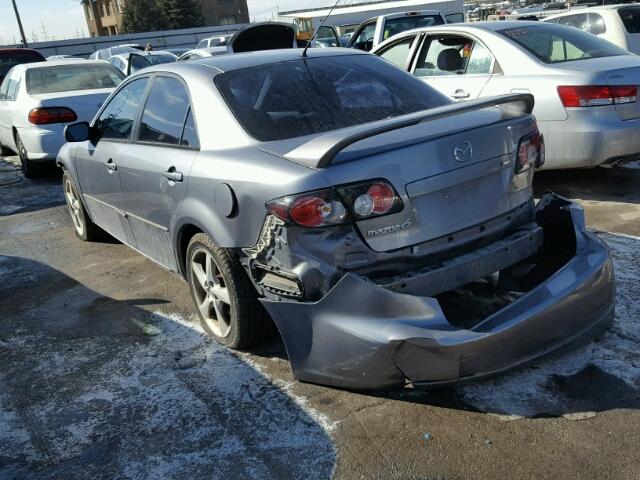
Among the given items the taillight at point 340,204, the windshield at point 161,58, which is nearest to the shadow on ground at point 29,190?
the taillight at point 340,204

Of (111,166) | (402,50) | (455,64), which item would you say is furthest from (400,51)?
(111,166)

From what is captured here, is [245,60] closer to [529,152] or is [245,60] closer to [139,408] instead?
[529,152]

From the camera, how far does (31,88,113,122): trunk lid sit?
838cm

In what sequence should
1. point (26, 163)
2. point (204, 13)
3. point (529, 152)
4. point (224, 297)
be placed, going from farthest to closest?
point (204, 13), point (26, 163), point (224, 297), point (529, 152)

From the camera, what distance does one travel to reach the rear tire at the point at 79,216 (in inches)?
227

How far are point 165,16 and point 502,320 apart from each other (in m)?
60.5

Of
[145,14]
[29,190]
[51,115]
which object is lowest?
[29,190]

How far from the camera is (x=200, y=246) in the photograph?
139 inches

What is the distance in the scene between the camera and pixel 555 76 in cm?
568

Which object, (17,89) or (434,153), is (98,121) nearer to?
(434,153)

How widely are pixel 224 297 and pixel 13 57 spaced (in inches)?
566

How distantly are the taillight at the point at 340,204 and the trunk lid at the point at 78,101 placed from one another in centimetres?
652

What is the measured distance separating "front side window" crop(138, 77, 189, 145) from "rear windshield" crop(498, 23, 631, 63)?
368 cm

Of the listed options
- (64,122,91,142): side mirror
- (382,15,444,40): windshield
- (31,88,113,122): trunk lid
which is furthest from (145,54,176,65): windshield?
(64,122,91,142): side mirror
